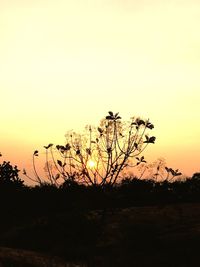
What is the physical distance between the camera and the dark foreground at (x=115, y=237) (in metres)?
10.8

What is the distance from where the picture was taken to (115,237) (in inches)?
466

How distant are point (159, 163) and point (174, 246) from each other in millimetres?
4739

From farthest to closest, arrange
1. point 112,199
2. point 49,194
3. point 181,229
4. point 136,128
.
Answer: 1. point 49,194
2. point 112,199
3. point 136,128
4. point 181,229

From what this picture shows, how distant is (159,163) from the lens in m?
15.6

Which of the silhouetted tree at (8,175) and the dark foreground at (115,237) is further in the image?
the silhouetted tree at (8,175)

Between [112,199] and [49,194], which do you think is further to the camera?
[49,194]

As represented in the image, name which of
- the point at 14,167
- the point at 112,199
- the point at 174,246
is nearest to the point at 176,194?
the point at 112,199

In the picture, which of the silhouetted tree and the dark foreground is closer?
the dark foreground

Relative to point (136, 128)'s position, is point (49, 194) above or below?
below

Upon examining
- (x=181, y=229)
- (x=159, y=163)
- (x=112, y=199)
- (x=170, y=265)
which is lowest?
(x=170, y=265)

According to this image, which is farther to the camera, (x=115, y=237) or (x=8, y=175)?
(x=8, y=175)

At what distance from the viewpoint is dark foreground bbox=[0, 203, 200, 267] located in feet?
35.5

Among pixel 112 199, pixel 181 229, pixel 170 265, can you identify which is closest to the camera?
pixel 170 265

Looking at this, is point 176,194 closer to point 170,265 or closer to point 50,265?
point 170,265
